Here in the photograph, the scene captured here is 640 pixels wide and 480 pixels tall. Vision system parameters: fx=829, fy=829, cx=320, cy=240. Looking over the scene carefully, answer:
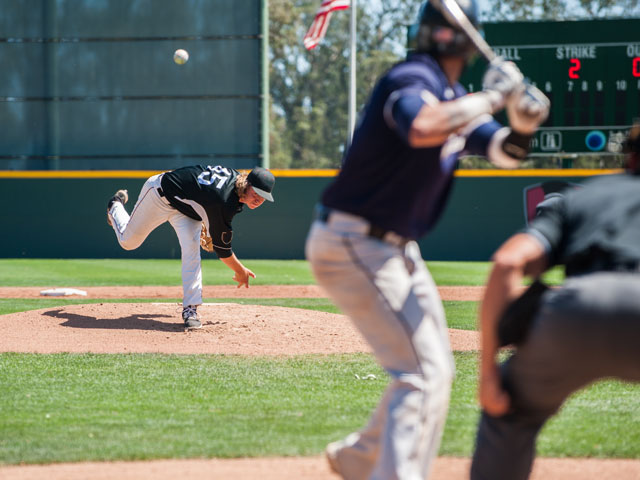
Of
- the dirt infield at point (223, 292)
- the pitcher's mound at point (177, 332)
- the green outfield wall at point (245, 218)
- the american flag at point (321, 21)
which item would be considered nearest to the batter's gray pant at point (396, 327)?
the pitcher's mound at point (177, 332)

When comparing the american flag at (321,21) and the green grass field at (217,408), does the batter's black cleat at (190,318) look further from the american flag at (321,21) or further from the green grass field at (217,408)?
the american flag at (321,21)

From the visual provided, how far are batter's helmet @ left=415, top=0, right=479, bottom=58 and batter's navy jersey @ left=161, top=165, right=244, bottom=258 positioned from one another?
14.8ft

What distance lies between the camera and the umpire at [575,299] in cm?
225

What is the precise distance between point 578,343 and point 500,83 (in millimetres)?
997

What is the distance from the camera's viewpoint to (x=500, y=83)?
2.84 metres

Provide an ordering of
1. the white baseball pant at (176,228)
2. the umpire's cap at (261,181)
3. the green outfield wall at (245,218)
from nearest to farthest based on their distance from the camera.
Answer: the umpire's cap at (261,181) < the white baseball pant at (176,228) < the green outfield wall at (245,218)

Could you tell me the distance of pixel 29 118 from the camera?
63.1 feet

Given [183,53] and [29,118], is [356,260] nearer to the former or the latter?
[183,53]

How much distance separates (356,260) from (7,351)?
5260 mm

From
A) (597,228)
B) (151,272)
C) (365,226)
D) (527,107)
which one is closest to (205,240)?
(365,226)

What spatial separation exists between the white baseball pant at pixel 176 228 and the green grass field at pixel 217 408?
0.96 metres

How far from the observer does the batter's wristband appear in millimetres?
2967

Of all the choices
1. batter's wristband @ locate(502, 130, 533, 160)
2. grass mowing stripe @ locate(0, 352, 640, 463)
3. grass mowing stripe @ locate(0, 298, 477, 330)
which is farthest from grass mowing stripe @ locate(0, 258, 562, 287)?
batter's wristband @ locate(502, 130, 533, 160)

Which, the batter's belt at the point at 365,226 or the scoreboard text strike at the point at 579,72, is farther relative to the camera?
the scoreboard text strike at the point at 579,72
